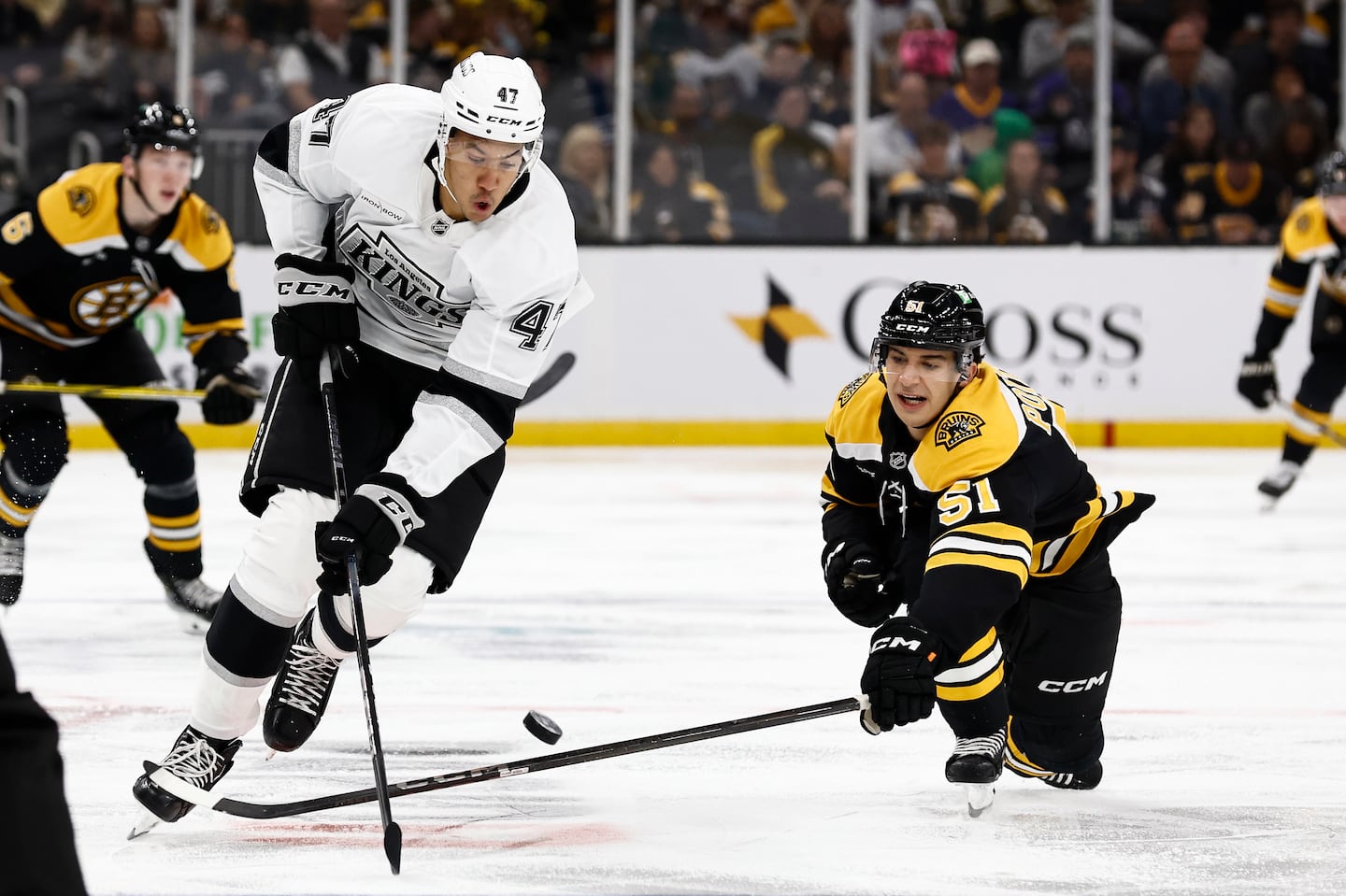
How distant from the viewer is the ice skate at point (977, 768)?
8.52 feet

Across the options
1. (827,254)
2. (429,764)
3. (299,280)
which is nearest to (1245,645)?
(429,764)

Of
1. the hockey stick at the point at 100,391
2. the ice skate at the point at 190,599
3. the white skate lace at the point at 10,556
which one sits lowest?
the ice skate at the point at 190,599

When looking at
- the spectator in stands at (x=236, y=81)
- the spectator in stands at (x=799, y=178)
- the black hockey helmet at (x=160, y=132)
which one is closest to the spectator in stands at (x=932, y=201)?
the spectator in stands at (x=799, y=178)

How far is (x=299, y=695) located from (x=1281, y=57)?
22.7 ft

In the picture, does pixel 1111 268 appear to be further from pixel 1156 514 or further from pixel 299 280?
pixel 299 280

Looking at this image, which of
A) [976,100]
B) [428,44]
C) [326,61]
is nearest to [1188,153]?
[976,100]

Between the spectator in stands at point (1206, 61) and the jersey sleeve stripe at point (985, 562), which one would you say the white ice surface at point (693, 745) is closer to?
the jersey sleeve stripe at point (985, 562)

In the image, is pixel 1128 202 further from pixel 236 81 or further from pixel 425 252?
pixel 425 252

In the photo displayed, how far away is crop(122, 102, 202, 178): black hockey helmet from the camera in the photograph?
13.4 ft

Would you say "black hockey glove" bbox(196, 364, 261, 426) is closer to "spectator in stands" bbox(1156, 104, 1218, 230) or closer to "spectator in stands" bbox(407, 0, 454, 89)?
"spectator in stands" bbox(407, 0, 454, 89)

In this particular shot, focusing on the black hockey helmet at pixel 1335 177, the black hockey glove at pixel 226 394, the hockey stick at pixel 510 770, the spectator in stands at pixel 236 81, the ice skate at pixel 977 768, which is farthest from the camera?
the spectator in stands at pixel 236 81

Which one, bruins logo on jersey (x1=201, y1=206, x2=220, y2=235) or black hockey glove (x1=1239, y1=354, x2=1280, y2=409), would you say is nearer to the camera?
bruins logo on jersey (x1=201, y1=206, x2=220, y2=235)

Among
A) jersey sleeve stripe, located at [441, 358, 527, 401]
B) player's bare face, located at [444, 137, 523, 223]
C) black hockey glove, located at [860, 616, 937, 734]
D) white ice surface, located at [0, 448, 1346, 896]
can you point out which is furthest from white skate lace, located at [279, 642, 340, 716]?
black hockey glove, located at [860, 616, 937, 734]

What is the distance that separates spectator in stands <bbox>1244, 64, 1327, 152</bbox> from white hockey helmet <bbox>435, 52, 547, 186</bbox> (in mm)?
6663
